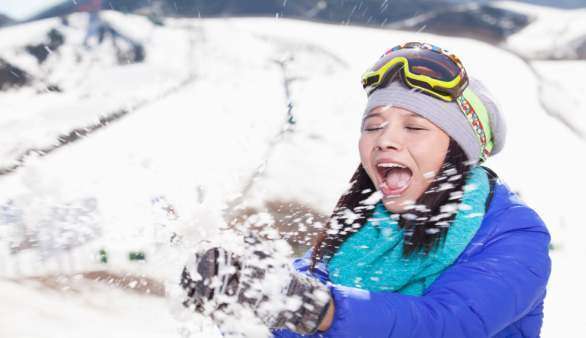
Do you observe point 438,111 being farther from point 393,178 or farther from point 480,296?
point 480,296

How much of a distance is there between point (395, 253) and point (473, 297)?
363 mm

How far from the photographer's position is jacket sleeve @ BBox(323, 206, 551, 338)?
824mm

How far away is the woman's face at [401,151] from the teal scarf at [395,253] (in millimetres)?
92

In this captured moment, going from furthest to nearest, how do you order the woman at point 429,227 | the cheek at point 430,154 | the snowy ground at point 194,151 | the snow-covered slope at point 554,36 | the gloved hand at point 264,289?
the snow-covered slope at point 554,36 → the snowy ground at point 194,151 → the cheek at point 430,154 → the woman at point 429,227 → the gloved hand at point 264,289

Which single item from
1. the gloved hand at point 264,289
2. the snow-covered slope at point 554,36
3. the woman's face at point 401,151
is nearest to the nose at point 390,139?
the woman's face at point 401,151

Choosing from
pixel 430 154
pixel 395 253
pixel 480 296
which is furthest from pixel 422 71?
pixel 480 296

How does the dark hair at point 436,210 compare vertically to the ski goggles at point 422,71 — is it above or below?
below

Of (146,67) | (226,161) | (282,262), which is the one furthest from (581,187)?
(146,67)

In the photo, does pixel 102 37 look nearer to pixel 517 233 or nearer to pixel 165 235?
pixel 165 235

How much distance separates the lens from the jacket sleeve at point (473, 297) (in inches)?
32.4

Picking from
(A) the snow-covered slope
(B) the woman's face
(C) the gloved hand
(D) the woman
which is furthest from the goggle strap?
(A) the snow-covered slope

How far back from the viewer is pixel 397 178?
4.40ft

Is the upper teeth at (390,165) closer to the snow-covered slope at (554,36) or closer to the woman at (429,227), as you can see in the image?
the woman at (429,227)

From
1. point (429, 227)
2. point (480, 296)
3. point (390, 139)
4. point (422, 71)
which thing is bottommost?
point (480, 296)
